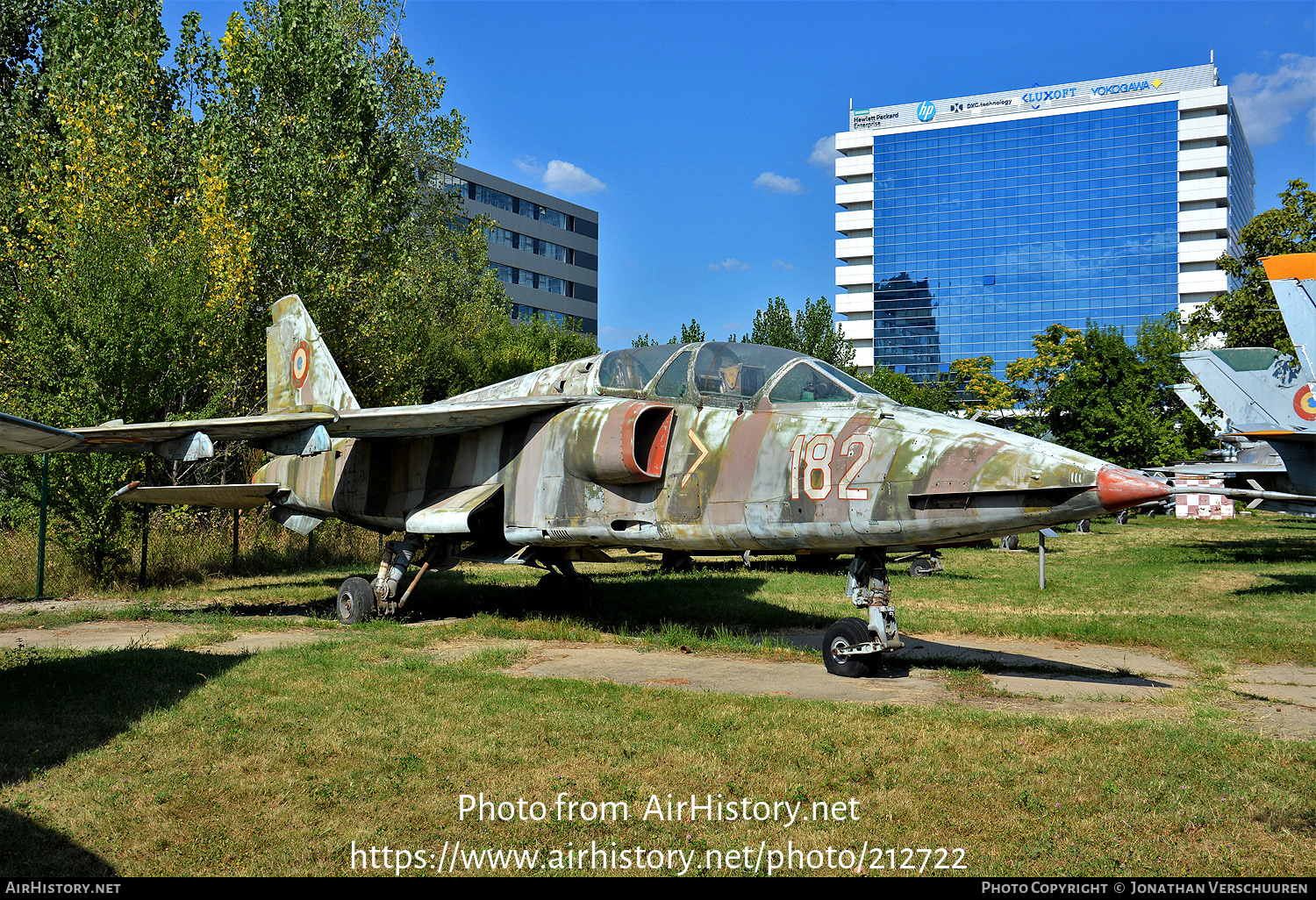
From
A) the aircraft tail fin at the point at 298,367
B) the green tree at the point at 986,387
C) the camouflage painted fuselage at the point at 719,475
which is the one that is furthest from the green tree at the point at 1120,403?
the camouflage painted fuselage at the point at 719,475

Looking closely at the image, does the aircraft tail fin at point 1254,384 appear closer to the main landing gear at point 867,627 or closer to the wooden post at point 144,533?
the main landing gear at point 867,627

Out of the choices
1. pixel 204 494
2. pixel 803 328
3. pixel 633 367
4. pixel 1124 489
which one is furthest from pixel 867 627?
pixel 803 328

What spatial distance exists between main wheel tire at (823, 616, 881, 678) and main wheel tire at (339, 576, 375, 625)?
6.46m

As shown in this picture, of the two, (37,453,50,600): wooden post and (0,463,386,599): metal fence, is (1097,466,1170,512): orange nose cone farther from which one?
(37,453,50,600): wooden post

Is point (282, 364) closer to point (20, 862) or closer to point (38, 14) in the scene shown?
point (20, 862)

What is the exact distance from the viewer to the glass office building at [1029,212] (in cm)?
10494

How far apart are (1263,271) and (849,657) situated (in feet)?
78.1

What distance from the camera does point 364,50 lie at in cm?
3127

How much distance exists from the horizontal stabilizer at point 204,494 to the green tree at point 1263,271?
2628cm

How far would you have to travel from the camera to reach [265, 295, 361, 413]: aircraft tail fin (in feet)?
47.6

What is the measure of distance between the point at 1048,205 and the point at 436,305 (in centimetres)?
10052

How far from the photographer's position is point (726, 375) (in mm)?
9375

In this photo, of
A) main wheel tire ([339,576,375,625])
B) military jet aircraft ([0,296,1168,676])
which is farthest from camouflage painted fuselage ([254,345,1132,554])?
main wheel tire ([339,576,375,625])

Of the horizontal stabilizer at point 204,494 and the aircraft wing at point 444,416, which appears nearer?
the aircraft wing at point 444,416
